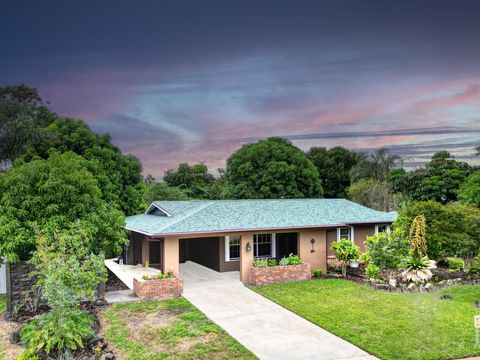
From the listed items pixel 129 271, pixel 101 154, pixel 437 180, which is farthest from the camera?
pixel 437 180

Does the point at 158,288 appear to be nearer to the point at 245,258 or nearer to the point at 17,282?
the point at 245,258

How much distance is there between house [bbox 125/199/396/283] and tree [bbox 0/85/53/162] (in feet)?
30.4

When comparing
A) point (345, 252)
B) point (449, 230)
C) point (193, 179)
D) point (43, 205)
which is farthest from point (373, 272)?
point (193, 179)

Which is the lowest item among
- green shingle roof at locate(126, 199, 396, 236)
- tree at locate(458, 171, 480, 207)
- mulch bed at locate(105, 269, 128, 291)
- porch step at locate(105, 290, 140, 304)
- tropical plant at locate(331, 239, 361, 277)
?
mulch bed at locate(105, 269, 128, 291)

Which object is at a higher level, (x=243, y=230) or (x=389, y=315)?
(x=243, y=230)

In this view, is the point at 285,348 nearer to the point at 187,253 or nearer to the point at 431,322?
the point at 431,322

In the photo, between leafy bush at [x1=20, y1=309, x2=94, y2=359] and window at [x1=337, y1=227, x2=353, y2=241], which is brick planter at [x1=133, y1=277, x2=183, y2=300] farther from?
window at [x1=337, y1=227, x2=353, y2=241]

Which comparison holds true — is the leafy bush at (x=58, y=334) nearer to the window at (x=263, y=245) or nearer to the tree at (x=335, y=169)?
the window at (x=263, y=245)

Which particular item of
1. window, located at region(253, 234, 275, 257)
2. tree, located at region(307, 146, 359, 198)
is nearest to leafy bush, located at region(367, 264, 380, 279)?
window, located at region(253, 234, 275, 257)

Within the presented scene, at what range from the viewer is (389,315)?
40.1 feet

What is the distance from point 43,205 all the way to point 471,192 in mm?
28642

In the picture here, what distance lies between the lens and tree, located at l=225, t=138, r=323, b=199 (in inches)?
1499

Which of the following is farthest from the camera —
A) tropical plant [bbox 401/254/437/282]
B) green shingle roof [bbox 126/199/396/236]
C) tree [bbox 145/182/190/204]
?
tree [bbox 145/182/190/204]

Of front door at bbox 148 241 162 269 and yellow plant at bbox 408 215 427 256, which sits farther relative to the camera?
front door at bbox 148 241 162 269
